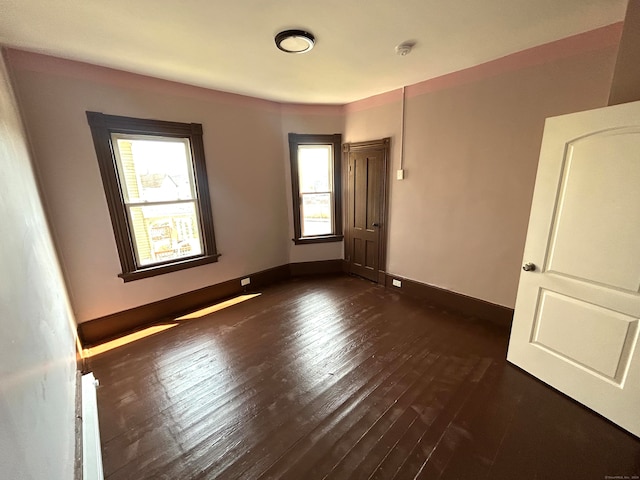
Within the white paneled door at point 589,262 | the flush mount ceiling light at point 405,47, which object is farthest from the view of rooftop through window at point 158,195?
the white paneled door at point 589,262

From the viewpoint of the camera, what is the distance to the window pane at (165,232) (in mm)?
2859

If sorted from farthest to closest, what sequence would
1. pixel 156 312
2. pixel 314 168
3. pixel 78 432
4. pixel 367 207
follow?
1. pixel 314 168
2. pixel 367 207
3. pixel 156 312
4. pixel 78 432

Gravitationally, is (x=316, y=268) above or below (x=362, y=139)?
below

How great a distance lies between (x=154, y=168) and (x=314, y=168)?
2.17m

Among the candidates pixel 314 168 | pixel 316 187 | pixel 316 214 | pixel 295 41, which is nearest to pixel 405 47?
pixel 295 41

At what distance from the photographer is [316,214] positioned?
425 cm

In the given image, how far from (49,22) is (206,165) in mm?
1615

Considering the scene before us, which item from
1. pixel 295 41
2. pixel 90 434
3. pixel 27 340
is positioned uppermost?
pixel 295 41

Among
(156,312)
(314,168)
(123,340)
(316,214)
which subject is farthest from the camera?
(316,214)

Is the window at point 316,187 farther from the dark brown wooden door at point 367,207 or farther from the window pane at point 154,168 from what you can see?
the window pane at point 154,168

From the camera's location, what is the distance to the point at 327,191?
418 centimetres

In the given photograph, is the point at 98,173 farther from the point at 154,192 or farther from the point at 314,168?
the point at 314,168

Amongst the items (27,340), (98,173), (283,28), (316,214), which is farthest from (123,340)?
(283,28)

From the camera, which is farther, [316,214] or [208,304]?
[316,214]
